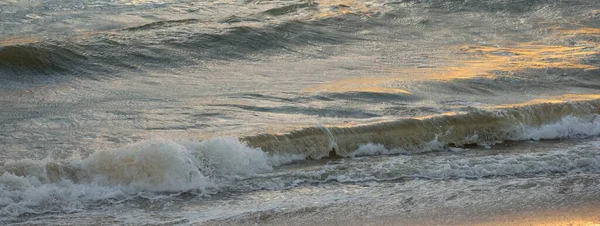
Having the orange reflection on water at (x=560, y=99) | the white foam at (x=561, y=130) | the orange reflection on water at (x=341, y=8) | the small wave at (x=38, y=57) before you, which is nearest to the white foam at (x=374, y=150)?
the white foam at (x=561, y=130)

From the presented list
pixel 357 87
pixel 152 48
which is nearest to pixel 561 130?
pixel 357 87

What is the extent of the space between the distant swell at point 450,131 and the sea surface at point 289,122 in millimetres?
20

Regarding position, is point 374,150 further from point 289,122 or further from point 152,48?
point 152,48

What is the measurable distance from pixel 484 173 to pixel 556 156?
37.0 inches

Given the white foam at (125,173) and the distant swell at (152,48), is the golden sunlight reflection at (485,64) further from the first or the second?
the white foam at (125,173)

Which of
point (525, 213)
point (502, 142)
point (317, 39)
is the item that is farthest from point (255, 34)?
point (525, 213)

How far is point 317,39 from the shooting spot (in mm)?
15203

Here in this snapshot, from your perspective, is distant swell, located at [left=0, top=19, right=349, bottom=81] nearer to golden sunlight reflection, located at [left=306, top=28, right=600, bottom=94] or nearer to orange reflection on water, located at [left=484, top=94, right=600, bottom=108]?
golden sunlight reflection, located at [left=306, top=28, right=600, bottom=94]

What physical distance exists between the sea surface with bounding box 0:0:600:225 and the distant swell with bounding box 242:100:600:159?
0.06 feet

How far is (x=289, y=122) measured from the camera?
895cm

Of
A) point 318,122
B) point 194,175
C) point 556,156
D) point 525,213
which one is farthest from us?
point 318,122

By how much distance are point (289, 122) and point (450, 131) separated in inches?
65.1

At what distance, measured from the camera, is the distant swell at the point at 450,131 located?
831 cm

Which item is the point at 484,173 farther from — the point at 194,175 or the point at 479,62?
the point at 479,62
